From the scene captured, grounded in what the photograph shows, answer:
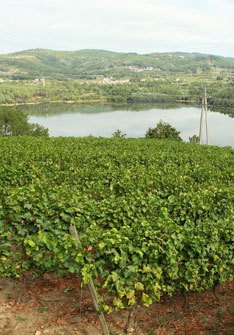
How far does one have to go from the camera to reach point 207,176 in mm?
14000

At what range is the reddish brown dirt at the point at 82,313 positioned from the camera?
730 centimetres

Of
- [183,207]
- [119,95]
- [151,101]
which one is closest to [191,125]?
[151,101]

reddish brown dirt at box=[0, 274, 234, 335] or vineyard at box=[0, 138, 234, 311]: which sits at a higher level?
vineyard at box=[0, 138, 234, 311]

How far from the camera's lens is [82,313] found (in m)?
7.73

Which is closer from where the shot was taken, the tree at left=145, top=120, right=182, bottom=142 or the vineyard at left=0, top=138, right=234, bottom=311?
the vineyard at left=0, top=138, right=234, bottom=311

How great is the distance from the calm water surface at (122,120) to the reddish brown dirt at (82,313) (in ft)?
208

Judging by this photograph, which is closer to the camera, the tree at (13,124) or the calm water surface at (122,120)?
the tree at (13,124)

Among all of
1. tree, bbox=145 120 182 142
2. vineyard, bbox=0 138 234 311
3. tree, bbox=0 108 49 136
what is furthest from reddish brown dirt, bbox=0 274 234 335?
tree, bbox=0 108 49 136

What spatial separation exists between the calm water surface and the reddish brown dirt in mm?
63379

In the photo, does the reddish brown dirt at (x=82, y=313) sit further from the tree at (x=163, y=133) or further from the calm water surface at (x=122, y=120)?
the calm water surface at (x=122, y=120)

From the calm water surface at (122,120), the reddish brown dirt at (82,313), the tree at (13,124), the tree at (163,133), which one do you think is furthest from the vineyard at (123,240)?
the calm water surface at (122,120)

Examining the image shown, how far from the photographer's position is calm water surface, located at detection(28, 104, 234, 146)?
81.4 metres

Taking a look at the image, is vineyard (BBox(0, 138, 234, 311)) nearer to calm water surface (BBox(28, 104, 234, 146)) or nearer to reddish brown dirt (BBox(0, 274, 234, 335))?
reddish brown dirt (BBox(0, 274, 234, 335))

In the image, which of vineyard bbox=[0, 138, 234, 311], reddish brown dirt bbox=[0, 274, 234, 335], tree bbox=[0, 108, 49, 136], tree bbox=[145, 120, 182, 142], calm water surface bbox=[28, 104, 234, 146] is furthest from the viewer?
calm water surface bbox=[28, 104, 234, 146]
